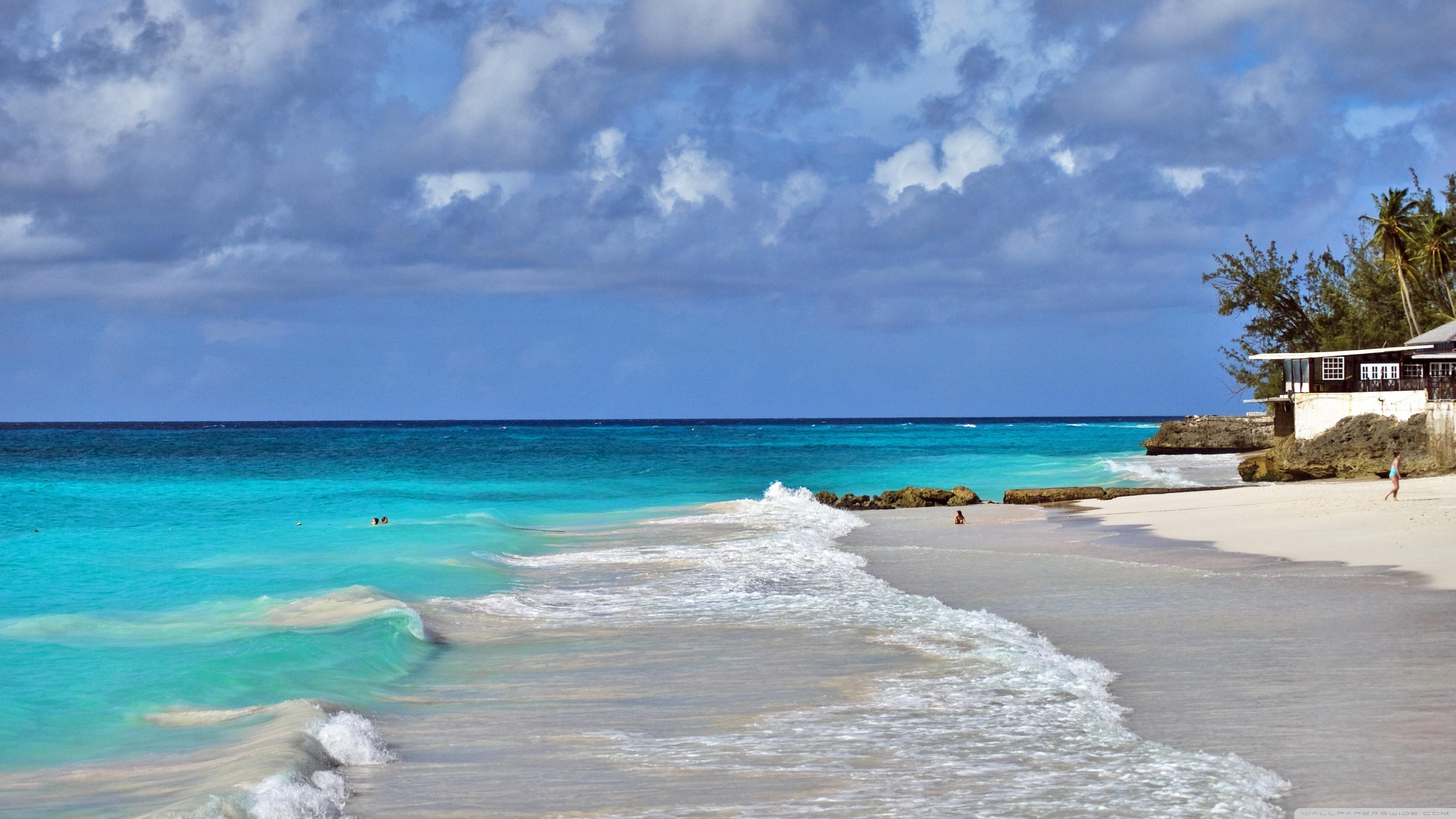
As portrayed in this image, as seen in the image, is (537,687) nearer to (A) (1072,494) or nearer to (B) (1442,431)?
(A) (1072,494)

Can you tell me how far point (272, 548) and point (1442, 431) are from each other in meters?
36.1

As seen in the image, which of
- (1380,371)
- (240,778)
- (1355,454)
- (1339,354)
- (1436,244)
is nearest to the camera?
(240,778)

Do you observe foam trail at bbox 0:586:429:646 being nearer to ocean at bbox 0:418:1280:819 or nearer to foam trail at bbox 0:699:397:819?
ocean at bbox 0:418:1280:819

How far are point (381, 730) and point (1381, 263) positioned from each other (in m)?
71.8

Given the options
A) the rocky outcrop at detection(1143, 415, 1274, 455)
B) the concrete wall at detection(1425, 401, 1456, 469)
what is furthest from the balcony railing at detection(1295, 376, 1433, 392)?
the rocky outcrop at detection(1143, 415, 1274, 455)

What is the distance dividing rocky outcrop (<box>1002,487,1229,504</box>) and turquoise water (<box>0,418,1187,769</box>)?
7.06 meters

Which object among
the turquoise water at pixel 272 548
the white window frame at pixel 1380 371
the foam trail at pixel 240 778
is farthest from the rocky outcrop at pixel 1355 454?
the foam trail at pixel 240 778

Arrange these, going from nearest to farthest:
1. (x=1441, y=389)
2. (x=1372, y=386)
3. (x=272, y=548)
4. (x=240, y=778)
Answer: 1. (x=240, y=778)
2. (x=272, y=548)
3. (x=1441, y=389)
4. (x=1372, y=386)

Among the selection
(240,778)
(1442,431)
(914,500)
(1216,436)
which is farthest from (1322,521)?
(1216,436)

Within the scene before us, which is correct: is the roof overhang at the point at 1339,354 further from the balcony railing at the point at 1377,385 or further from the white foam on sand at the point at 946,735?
the white foam on sand at the point at 946,735

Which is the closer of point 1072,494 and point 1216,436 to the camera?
point 1072,494

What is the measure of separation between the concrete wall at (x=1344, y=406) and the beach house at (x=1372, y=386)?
31 mm

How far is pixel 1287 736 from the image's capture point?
8578 millimetres

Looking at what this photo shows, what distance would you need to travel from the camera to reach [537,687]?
1158 centimetres
